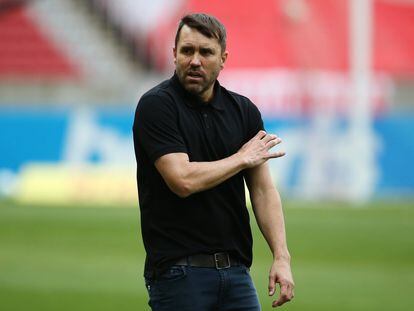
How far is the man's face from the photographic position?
5.27 metres

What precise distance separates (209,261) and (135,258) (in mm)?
10795

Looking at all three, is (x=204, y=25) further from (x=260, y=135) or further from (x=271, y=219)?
(x=271, y=219)

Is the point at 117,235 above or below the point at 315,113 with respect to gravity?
below

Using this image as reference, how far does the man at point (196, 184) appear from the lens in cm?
525

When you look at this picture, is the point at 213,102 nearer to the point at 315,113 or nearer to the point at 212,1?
the point at 315,113

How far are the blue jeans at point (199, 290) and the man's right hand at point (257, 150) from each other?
53 centimetres

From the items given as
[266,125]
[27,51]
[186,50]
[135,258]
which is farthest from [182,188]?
[27,51]

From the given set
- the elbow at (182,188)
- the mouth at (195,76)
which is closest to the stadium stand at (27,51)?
the mouth at (195,76)

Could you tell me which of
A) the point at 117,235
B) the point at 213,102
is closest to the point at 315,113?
the point at 117,235

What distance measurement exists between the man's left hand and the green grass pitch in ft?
18.9

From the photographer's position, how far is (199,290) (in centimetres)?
525

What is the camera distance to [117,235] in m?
19.0

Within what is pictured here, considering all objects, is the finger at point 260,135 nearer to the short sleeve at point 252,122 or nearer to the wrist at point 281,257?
the short sleeve at point 252,122

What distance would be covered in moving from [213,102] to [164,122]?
0.30 m
